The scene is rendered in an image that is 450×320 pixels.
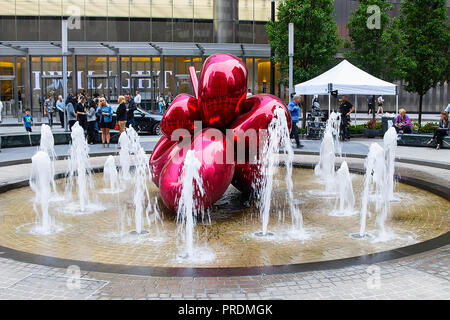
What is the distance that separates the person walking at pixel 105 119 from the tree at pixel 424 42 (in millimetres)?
14183

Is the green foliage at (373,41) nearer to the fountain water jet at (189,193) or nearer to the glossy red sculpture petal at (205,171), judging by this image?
the glossy red sculpture petal at (205,171)

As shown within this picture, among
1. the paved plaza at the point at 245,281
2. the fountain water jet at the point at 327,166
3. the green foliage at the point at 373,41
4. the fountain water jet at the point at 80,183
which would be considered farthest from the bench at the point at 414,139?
the paved plaza at the point at 245,281

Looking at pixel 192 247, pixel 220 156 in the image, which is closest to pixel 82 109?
pixel 220 156

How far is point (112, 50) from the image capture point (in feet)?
114

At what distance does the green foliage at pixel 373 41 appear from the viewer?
25.2 metres

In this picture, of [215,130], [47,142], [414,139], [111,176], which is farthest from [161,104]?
[215,130]

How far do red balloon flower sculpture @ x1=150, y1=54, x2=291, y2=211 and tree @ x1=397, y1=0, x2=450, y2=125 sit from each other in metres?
17.2

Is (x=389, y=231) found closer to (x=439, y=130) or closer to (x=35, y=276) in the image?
(x=35, y=276)

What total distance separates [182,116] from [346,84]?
12.8m

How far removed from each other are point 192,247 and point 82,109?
565 inches

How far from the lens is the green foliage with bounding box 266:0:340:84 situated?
80.1 feet

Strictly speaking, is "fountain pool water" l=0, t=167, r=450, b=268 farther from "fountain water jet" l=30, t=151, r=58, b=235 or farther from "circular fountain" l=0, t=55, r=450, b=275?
"fountain water jet" l=30, t=151, r=58, b=235

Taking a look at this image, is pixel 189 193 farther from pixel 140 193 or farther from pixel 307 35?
pixel 307 35

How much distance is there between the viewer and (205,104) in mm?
8688
